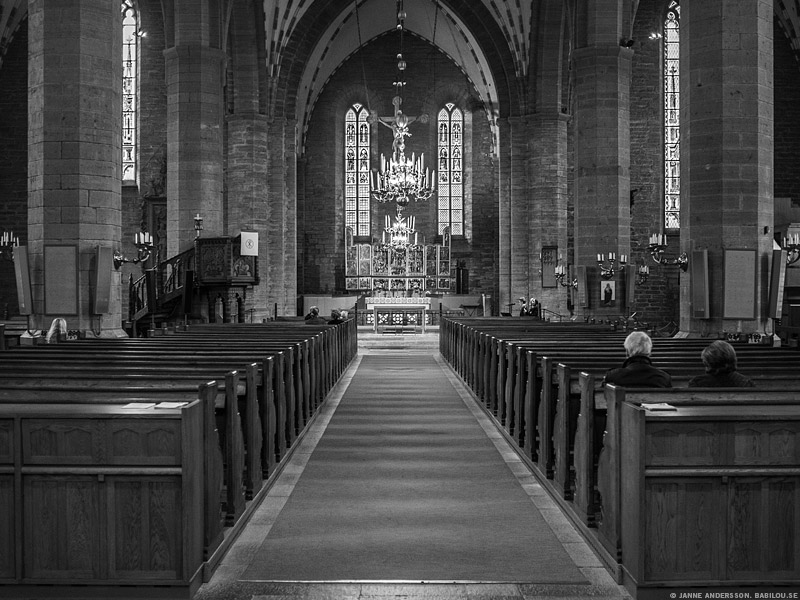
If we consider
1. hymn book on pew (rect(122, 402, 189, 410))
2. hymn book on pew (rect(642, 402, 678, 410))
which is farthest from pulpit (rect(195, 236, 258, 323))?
hymn book on pew (rect(642, 402, 678, 410))

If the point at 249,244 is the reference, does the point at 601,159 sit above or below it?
above

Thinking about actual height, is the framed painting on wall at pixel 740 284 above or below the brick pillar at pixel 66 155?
below

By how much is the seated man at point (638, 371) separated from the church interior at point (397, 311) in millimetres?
330

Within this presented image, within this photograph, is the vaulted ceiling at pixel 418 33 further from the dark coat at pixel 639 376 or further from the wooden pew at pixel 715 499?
the wooden pew at pixel 715 499

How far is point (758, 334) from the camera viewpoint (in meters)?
12.2

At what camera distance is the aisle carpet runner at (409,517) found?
4.80 m

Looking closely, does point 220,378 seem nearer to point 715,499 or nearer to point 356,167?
point 715,499

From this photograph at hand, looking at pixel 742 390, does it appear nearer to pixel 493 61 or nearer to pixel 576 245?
pixel 576 245

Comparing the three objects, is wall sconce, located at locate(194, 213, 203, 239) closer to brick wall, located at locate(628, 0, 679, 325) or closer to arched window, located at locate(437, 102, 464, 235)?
brick wall, located at locate(628, 0, 679, 325)

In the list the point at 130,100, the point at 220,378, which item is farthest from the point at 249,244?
the point at 130,100

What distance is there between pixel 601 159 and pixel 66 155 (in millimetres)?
10912

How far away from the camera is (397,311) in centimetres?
2797

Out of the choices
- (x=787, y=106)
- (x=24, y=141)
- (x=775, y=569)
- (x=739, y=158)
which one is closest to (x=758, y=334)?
(x=739, y=158)

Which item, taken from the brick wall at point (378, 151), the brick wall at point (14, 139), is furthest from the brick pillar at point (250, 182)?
the brick wall at point (378, 151)
